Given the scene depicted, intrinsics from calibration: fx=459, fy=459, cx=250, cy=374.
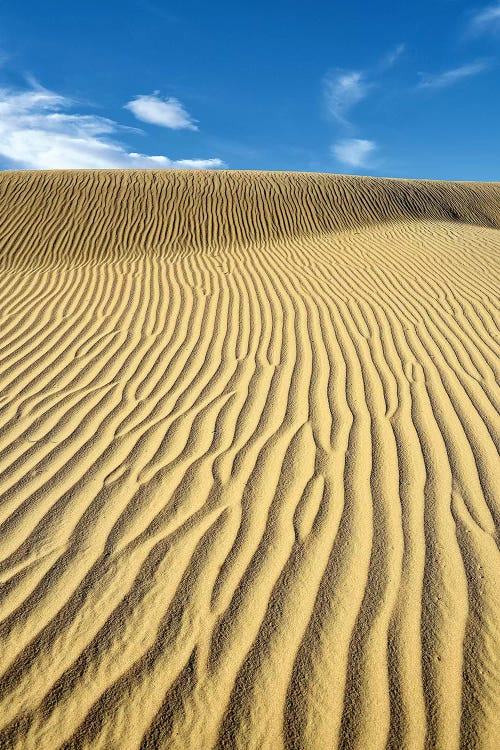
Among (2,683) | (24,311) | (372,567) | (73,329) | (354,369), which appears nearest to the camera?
(2,683)

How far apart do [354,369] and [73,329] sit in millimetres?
3178

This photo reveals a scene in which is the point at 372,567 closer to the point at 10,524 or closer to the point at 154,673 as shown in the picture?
the point at 154,673

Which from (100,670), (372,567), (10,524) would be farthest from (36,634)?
(372,567)

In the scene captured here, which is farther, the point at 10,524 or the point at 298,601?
the point at 10,524

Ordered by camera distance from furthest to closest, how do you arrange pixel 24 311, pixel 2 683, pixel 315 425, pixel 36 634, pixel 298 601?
pixel 24 311 → pixel 315 425 → pixel 298 601 → pixel 36 634 → pixel 2 683

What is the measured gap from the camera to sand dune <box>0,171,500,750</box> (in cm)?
154

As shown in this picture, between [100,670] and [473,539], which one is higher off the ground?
[100,670]

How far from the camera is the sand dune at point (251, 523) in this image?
5.04ft

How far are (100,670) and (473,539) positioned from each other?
5.71ft

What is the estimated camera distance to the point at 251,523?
2.33 metres

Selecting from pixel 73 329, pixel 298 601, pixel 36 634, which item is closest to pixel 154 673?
pixel 36 634

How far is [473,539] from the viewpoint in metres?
2.23

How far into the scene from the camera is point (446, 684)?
5.23 ft

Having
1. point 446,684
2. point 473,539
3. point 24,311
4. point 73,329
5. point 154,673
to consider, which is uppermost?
point 24,311
